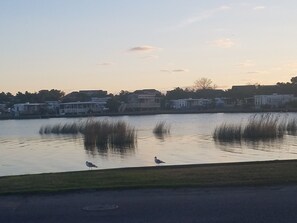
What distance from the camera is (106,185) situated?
556 inches

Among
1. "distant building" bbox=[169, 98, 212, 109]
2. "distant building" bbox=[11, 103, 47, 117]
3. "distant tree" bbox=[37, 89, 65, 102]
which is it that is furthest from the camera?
"distant tree" bbox=[37, 89, 65, 102]

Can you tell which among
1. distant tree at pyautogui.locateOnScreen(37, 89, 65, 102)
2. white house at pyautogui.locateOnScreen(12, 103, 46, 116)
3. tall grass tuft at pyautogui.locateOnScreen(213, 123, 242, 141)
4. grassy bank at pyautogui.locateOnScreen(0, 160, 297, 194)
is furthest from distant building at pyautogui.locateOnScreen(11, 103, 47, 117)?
grassy bank at pyautogui.locateOnScreen(0, 160, 297, 194)

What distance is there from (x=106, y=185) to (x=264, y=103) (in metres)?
122

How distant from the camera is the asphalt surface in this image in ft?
33.7

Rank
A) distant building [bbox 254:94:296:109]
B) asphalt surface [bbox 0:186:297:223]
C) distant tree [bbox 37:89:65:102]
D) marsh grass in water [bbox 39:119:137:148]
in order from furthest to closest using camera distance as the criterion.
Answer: distant tree [bbox 37:89:65:102], distant building [bbox 254:94:296:109], marsh grass in water [bbox 39:119:137:148], asphalt surface [bbox 0:186:297:223]

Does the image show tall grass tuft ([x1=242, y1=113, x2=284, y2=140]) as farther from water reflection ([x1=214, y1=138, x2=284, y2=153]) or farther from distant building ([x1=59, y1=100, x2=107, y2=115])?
distant building ([x1=59, y1=100, x2=107, y2=115])

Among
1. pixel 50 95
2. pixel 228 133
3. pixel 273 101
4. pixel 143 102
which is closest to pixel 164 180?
pixel 228 133

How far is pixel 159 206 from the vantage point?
1130 centimetres

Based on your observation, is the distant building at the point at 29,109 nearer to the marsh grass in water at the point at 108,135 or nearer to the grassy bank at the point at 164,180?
the marsh grass in water at the point at 108,135

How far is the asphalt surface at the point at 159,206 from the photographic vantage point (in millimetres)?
10258

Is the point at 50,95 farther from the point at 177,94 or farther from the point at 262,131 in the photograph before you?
the point at 262,131

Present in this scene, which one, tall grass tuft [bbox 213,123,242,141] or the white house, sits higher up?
the white house

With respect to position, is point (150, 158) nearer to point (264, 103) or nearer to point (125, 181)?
point (125, 181)

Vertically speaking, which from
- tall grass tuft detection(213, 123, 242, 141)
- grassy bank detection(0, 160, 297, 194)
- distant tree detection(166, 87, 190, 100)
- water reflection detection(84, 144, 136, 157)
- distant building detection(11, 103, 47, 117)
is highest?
distant tree detection(166, 87, 190, 100)
